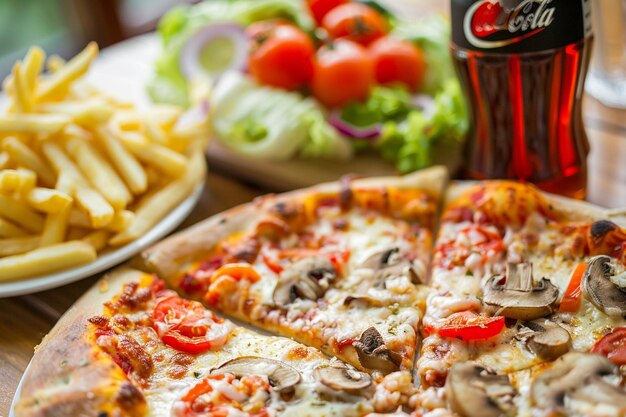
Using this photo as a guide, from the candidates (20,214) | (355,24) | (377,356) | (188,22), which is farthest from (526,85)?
(188,22)

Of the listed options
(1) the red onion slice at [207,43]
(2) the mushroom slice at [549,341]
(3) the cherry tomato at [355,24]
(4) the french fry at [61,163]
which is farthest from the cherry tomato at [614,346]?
(1) the red onion slice at [207,43]

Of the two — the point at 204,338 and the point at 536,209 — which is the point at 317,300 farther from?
the point at 536,209

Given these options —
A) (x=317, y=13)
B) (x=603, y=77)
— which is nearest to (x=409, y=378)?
(x=603, y=77)

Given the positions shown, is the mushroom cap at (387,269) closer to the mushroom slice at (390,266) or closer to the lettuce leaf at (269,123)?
the mushroom slice at (390,266)

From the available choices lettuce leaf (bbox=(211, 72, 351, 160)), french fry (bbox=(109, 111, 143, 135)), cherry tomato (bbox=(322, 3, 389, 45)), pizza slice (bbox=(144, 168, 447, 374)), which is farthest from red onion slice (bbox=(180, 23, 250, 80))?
pizza slice (bbox=(144, 168, 447, 374))

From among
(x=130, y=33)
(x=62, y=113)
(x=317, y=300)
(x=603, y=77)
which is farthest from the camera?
(x=130, y=33)

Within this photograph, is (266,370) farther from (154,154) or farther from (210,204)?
(210,204)
